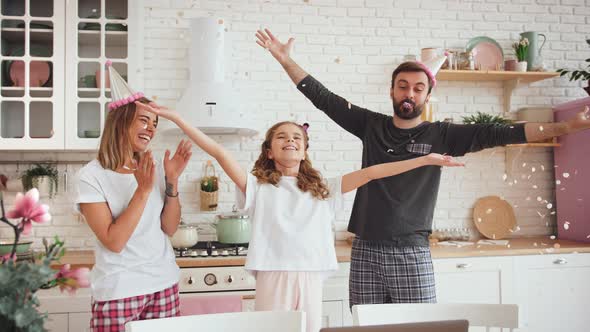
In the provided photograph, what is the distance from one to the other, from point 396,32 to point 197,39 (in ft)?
4.50

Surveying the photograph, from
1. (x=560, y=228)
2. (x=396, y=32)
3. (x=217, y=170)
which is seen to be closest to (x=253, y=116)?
(x=217, y=170)

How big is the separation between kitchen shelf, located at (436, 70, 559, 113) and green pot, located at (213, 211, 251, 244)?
1623mm

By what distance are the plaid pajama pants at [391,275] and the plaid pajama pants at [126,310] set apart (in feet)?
2.68

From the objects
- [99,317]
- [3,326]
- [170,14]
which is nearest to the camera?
[3,326]

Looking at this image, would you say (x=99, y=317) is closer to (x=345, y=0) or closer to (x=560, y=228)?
(x=345, y=0)

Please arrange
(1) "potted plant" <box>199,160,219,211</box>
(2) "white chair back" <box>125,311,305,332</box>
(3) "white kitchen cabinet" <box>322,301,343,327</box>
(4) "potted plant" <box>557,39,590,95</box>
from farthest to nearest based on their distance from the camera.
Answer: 1. (4) "potted plant" <box>557,39,590,95</box>
2. (1) "potted plant" <box>199,160,219,211</box>
3. (3) "white kitchen cabinet" <box>322,301,343,327</box>
4. (2) "white chair back" <box>125,311,305,332</box>

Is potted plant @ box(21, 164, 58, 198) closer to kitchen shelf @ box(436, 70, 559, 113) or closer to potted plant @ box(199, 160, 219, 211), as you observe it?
potted plant @ box(199, 160, 219, 211)

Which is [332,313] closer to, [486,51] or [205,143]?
[205,143]

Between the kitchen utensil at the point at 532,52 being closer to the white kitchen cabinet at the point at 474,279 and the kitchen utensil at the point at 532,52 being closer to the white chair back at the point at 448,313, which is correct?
the white kitchen cabinet at the point at 474,279

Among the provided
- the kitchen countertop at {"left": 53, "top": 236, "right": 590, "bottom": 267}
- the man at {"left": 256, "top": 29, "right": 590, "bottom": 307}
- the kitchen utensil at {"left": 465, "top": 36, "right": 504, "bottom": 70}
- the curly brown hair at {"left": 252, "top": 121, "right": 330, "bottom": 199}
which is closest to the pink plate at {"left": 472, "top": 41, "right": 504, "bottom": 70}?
the kitchen utensil at {"left": 465, "top": 36, "right": 504, "bottom": 70}

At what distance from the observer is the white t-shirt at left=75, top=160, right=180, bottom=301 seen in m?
1.49

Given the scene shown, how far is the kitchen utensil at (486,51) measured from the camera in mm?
3410

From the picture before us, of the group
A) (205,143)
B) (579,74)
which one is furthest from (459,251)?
(205,143)

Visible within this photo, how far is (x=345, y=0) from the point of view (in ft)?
11.0
